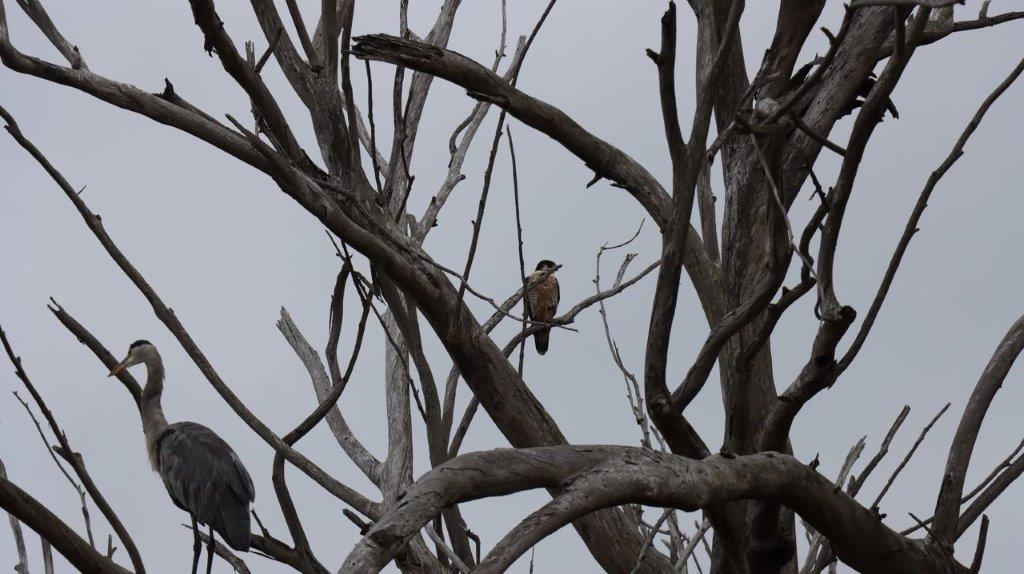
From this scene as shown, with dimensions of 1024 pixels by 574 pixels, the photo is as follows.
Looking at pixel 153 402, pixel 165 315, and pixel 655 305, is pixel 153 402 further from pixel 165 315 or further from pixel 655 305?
pixel 655 305

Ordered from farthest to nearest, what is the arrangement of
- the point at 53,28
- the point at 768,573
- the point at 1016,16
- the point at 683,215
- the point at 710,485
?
the point at 53,28 → the point at 1016,16 → the point at 768,573 → the point at 683,215 → the point at 710,485

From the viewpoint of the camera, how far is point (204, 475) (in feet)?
23.9

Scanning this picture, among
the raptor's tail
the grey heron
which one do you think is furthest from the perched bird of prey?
the grey heron

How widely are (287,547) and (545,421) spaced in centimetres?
101

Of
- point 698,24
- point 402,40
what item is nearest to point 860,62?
point 698,24

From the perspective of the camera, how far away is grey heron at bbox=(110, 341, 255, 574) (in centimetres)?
699

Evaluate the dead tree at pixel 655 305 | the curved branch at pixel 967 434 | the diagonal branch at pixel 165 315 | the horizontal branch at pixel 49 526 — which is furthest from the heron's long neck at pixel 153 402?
the curved branch at pixel 967 434

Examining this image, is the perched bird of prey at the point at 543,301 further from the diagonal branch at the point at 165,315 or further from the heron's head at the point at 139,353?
the diagonal branch at the point at 165,315

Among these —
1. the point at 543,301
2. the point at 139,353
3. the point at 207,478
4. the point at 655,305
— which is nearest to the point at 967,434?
the point at 655,305

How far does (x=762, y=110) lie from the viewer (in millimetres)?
3082

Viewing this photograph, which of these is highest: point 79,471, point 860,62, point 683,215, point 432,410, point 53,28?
point 53,28

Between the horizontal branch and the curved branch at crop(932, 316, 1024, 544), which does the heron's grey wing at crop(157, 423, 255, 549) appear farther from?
the curved branch at crop(932, 316, 1024, 544)

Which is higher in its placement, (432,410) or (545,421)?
(432,410)

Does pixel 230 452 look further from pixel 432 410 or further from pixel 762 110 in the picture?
pixel 762 110
